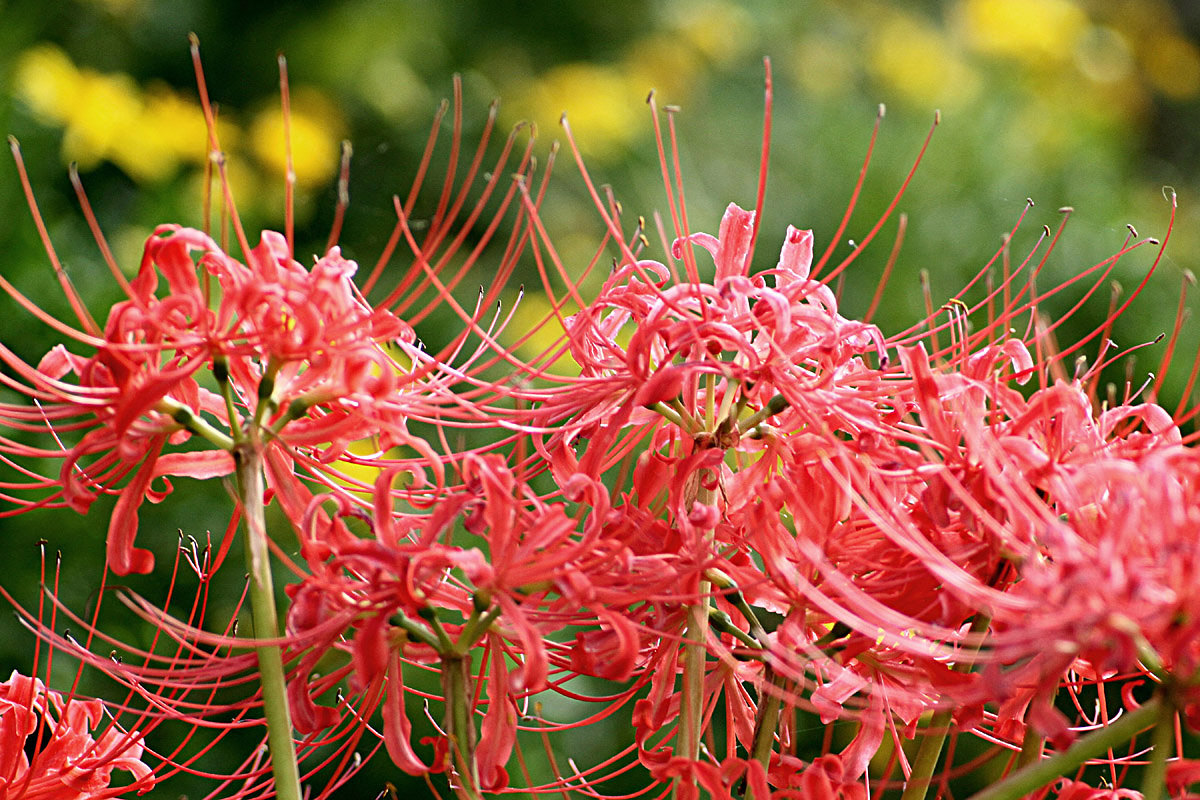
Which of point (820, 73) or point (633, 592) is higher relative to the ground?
point (633, 592)

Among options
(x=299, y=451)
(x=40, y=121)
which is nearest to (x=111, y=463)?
(x=299, y=451)

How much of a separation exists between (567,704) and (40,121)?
3.08 feet

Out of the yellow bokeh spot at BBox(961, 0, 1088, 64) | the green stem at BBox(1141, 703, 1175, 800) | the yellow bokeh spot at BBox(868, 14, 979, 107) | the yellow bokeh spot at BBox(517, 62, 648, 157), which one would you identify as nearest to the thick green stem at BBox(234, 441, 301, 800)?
the green stem at BBox(1141, 703, 1175, 800)

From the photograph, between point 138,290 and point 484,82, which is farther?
point 484,82

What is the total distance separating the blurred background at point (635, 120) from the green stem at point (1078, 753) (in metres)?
0.98

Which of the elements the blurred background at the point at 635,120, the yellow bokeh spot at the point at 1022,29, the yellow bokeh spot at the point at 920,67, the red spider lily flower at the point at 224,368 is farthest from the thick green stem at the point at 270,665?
the yellow bokeh spot at the point at 1022,29

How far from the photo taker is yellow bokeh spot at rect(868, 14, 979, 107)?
9.05ft

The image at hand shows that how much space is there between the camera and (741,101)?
2873 millimetres

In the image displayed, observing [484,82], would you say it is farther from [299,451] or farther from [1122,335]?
[299,451]

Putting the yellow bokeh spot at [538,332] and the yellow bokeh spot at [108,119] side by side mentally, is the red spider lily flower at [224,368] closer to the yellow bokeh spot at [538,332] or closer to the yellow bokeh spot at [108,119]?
the yellow bokeh spot at [538,332]

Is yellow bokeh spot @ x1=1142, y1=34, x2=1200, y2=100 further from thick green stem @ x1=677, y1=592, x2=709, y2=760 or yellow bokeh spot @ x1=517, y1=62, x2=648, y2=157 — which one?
thick green stem @ x1=677, y1=592, x2=709, y2=760

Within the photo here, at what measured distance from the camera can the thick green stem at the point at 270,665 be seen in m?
0.40

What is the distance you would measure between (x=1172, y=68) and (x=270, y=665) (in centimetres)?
360

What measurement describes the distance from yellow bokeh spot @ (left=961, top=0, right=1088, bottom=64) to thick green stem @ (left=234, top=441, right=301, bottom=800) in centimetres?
273
